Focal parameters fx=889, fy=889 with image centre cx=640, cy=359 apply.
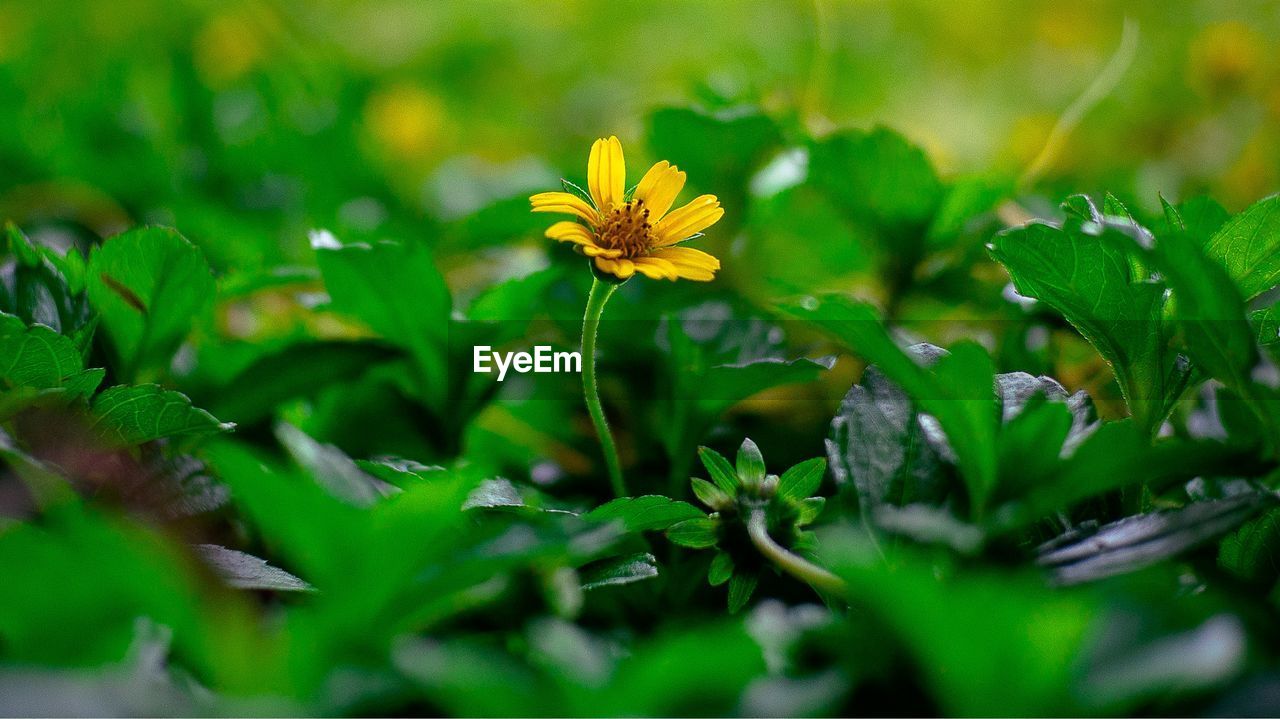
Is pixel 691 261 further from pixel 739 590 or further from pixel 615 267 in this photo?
pixel 739 590

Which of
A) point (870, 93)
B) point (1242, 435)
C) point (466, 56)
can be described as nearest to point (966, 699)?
point (1242, 435)

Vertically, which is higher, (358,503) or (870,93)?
(870,93)

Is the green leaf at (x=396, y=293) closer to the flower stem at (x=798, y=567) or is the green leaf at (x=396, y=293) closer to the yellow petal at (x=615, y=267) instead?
the yellow petal at (x=615, y=267)

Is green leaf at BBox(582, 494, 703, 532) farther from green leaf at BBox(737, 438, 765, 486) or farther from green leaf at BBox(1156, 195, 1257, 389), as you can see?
green leaf at BBox(1156, 195, 1257, 389)

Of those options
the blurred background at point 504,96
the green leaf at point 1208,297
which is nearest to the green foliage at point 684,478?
the green leaf at point 1208,297

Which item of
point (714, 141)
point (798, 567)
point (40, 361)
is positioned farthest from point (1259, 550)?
point (40, 361)

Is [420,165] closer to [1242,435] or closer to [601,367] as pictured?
[601,367]
